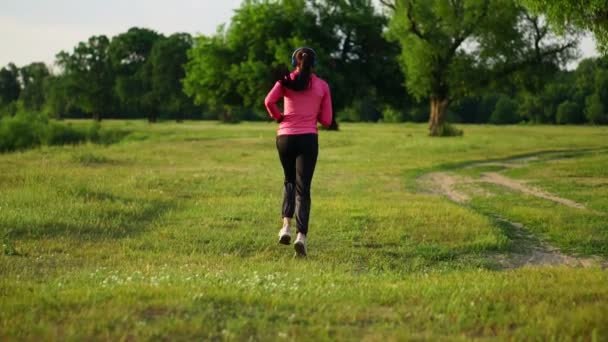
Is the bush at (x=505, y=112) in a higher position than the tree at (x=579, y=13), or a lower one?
lower

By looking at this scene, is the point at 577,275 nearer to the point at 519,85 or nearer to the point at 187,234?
the point at 187,234

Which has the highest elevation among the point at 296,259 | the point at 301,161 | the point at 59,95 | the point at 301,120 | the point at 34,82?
the point at 34,82

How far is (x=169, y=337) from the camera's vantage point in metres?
4.60

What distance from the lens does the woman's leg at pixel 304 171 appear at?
8.91m

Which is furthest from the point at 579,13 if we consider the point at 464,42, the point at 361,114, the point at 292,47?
the point at 361,114

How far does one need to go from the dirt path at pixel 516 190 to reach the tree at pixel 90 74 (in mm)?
77027

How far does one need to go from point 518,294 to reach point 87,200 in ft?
32.5

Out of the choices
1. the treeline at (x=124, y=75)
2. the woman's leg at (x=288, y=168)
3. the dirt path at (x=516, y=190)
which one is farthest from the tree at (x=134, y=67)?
the woman's leg at (x=288, y=168)

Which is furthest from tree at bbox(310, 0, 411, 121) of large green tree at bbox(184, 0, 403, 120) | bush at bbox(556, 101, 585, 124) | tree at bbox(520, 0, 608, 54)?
bush at bbox(556, 101, 585, 124)

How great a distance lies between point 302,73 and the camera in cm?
875

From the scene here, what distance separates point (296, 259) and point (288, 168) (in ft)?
4.36

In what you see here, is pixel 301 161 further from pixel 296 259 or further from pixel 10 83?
pixel 10 83

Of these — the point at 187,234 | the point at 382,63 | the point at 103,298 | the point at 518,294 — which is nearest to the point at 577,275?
the point at 518,294

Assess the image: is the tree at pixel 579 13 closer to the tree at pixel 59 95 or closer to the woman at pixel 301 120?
the woman at pixel 301 120
